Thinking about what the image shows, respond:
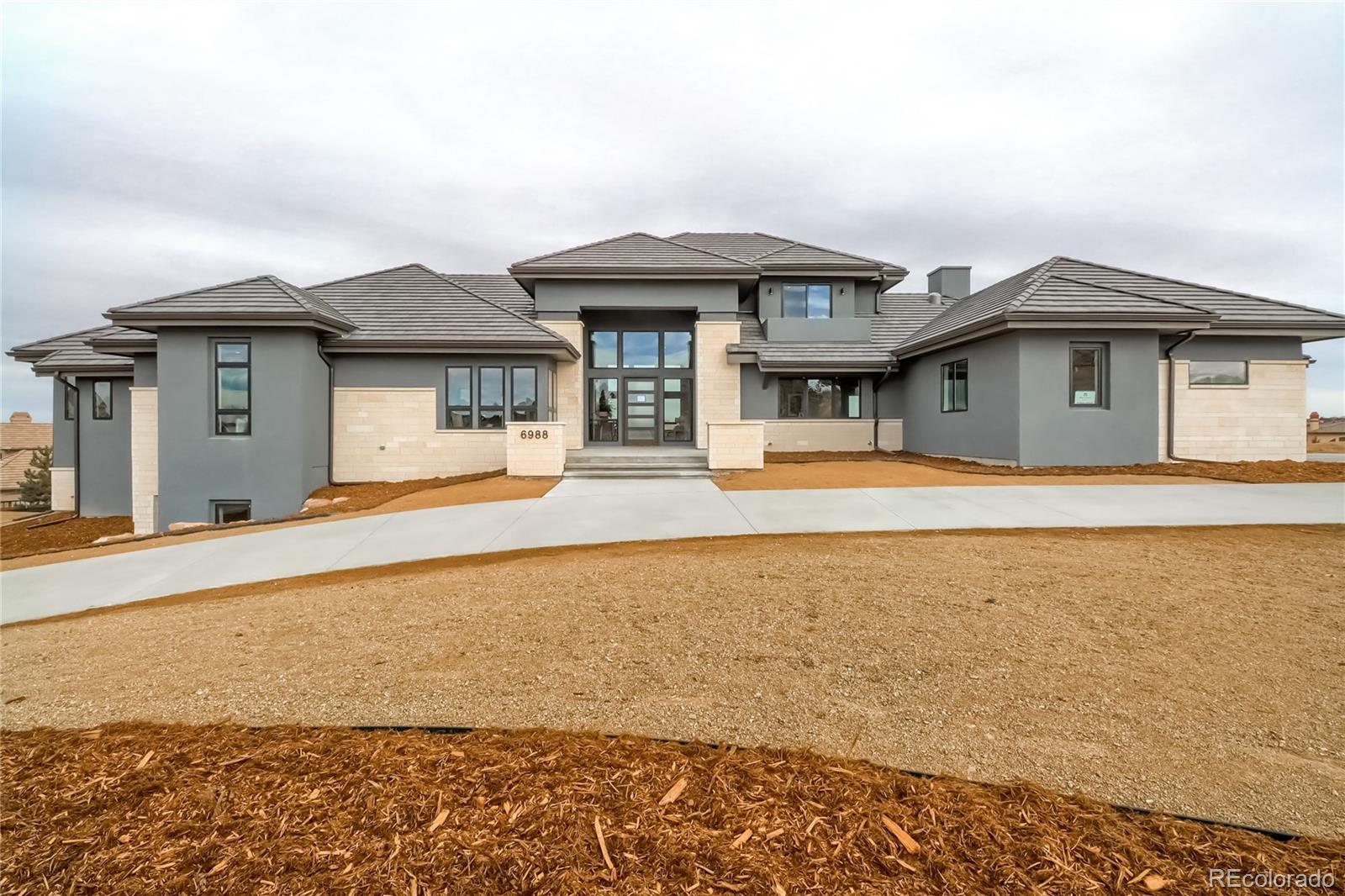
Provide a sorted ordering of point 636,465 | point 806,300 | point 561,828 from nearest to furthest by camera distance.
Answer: point 561,828 < point 636,465 < point 806,300

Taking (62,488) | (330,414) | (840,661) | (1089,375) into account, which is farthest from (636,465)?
(62,488)

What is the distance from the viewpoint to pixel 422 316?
17547 millimetres

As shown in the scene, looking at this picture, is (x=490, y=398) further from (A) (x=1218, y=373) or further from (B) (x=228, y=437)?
(A) (x=1218, y=373)

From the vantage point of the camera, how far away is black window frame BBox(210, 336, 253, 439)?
14.6m

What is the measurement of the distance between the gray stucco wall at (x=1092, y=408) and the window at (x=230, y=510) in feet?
61.3

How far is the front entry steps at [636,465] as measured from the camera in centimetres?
1469

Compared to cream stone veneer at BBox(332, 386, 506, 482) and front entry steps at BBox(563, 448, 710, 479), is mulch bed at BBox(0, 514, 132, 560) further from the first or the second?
front entry steps at BBox(563, 448, 710, 479)

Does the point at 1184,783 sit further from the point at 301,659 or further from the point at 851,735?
the point at 301,659

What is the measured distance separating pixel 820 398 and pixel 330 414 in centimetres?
1505

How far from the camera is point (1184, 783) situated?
2.91 metres

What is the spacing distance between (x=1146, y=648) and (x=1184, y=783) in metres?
1.92

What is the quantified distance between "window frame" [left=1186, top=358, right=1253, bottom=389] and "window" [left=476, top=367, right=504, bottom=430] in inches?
762

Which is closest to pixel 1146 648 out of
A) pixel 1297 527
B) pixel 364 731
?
pixel 364 731

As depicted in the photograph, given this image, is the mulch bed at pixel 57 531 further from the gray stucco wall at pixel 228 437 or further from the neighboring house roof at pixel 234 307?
the neighboring house roof at pixel 234 307
